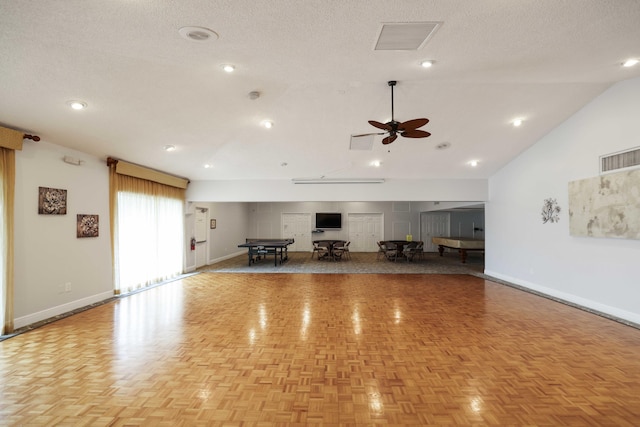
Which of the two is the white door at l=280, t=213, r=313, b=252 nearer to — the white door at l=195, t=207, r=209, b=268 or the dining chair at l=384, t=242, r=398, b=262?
the dining chair at l=384, t=242, r=398, b=262

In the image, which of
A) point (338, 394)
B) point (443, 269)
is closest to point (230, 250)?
point (443, 269)

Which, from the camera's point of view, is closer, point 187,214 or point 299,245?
point 187,214

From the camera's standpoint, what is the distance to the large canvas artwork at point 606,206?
4305 mm

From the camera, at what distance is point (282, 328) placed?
165 inches

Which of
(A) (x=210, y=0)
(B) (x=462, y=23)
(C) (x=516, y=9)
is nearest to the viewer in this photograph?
(A) (x=210, y=0)

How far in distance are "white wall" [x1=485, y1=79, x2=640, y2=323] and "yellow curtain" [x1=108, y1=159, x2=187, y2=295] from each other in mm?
8279

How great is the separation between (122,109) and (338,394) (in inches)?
175

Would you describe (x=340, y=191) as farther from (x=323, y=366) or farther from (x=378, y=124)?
(x=323, y=366)

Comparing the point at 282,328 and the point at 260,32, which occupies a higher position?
the point at 260,32

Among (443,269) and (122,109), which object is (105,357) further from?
(443,269)

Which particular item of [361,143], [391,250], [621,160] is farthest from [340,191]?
[621,160]

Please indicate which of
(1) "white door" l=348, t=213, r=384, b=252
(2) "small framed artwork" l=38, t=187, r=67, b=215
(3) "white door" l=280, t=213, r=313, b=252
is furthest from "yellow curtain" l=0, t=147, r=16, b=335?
(1) "white door" l=348, t=213, r=384, b=252

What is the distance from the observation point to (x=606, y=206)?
15.3ft

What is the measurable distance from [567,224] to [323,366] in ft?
17.2
